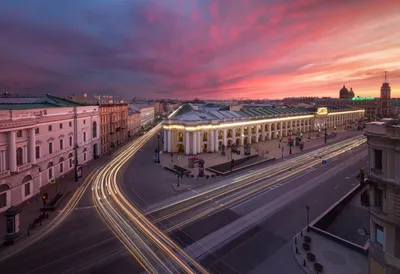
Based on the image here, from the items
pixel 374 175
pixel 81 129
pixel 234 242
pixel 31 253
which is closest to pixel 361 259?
pixel 374 175

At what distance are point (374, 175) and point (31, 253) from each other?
88.8 feet

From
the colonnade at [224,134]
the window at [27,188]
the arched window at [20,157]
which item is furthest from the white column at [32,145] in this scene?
the colonnade at [224,134]

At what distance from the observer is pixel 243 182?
132 feet

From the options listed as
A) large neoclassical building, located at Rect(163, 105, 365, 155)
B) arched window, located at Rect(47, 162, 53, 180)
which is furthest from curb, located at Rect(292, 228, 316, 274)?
large neoclassical building, located at Rect(163, 105, 365, 155)

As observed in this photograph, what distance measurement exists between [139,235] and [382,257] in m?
19.3

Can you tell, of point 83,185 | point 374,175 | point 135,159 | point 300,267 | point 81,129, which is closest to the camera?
point 374,175

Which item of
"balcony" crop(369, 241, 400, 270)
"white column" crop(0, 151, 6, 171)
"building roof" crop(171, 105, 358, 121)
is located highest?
"building roof" crop(171, 105, 358, 121)

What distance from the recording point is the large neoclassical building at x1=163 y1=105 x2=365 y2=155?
2525 inches

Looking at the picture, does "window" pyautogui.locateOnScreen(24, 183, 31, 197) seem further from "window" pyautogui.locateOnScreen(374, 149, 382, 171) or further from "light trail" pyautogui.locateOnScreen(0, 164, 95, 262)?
"window" pyautogui.locateOnScreen(374, 149, 382, 171)

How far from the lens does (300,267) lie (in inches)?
747

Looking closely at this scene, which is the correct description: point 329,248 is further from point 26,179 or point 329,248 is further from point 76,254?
point 26,179

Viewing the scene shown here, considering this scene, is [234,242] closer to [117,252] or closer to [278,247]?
[278,247]

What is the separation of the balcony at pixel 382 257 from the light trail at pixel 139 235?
457 inches

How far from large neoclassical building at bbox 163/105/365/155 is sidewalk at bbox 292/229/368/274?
143 feet
